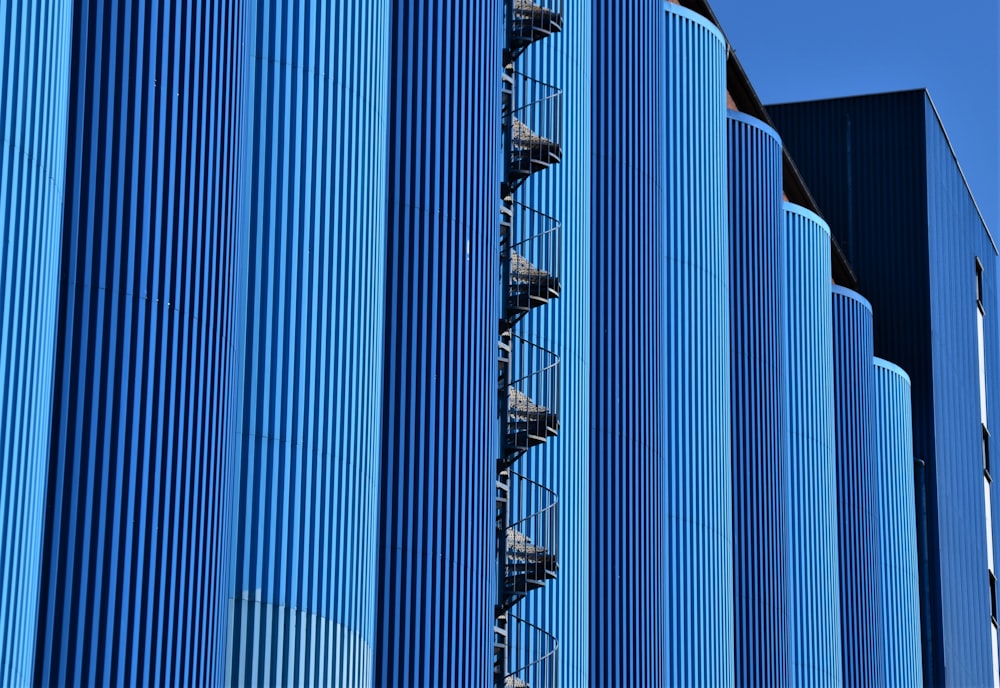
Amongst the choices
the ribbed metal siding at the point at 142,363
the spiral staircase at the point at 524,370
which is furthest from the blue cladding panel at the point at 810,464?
the ribbed metal siding at the point at 142,363

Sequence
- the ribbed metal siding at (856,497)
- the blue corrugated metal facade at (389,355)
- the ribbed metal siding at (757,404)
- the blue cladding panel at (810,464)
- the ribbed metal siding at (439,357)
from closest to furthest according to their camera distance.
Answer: the blue corrugated metal facade at (389,355) < the ribbed metal siding at (439,357) < the ribbed metal siding at (757,404) < the blue cladding panel at (810,464) < the ribbed metal siding at (856,497)

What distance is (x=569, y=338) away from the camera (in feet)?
125

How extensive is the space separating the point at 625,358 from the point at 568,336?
2.91m

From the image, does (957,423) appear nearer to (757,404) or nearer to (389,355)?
(757,404)

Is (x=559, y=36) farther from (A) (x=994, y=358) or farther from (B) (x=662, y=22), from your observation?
(A) (x=994, y=358)

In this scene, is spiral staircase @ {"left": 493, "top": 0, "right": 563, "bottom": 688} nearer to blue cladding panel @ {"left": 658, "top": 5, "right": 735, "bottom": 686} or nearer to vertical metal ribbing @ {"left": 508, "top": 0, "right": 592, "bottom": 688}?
vertical metal ribbing @ {"left": 508, "top": 0, "right": 592, "bottom": 688}

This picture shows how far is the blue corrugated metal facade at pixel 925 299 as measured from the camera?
66.1 metres

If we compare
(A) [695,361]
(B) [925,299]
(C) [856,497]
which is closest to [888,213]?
(B) [925,299]

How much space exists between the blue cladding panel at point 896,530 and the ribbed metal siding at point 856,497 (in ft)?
6.23

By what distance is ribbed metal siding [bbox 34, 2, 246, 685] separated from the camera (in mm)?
22750

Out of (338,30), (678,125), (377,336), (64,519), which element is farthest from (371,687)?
(678,125)

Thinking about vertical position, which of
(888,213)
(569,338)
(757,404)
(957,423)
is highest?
(888,213)

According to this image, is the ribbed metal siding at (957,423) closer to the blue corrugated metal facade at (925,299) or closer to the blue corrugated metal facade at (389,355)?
the blue corrugated metal facade at (925,299)

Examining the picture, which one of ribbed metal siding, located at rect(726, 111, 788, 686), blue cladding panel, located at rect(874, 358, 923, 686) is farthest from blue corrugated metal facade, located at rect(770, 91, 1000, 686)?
ribbed metal siding, located at rect(726, 111, 788, 686)
